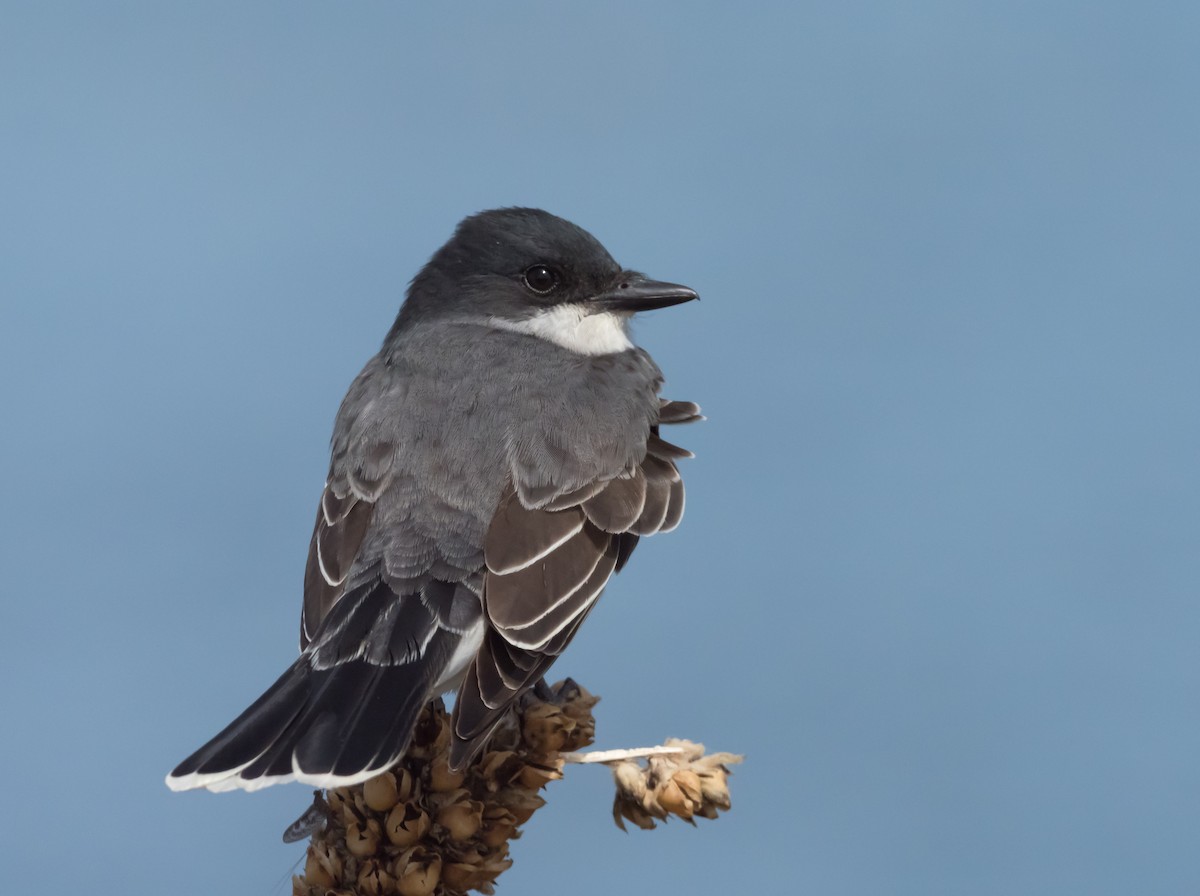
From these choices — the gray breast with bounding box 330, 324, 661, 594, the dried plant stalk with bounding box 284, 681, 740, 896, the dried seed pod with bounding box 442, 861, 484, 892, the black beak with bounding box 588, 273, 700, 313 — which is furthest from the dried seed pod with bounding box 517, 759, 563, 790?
the black beak with bounding box 588, 273, 700, 313

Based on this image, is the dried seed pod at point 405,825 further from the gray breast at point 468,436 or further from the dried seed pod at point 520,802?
the gray breast at point 468,436

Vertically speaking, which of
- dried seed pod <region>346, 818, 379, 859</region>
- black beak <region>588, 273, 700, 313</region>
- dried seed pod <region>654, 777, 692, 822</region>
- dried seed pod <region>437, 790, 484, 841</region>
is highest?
black beak <region>588, 273, 700, 313</region>

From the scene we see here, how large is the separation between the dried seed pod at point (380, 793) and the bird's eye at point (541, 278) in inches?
78.3

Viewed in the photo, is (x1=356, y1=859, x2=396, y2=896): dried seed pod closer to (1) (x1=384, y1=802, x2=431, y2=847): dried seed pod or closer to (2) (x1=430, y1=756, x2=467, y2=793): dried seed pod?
(1) (x1=384, y1=802, x2=431, y2=847): dried seed pod

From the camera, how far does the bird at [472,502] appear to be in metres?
2.90

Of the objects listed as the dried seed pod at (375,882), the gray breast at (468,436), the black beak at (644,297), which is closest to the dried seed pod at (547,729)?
the dried seed pod at (375,882)

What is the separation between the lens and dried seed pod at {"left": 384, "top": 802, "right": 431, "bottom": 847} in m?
2.50

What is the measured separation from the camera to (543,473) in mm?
3584

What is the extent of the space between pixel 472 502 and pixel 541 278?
3.42 ft

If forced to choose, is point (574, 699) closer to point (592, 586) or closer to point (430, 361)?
point (592, 586)

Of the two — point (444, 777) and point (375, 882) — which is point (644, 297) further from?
point (375, 882)

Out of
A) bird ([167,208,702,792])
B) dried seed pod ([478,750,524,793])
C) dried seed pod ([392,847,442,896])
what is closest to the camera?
dried seed pod ([392,847,442,896])

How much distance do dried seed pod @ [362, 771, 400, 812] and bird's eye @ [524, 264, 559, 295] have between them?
78.3 inches

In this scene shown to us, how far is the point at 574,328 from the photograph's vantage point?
425 cm
